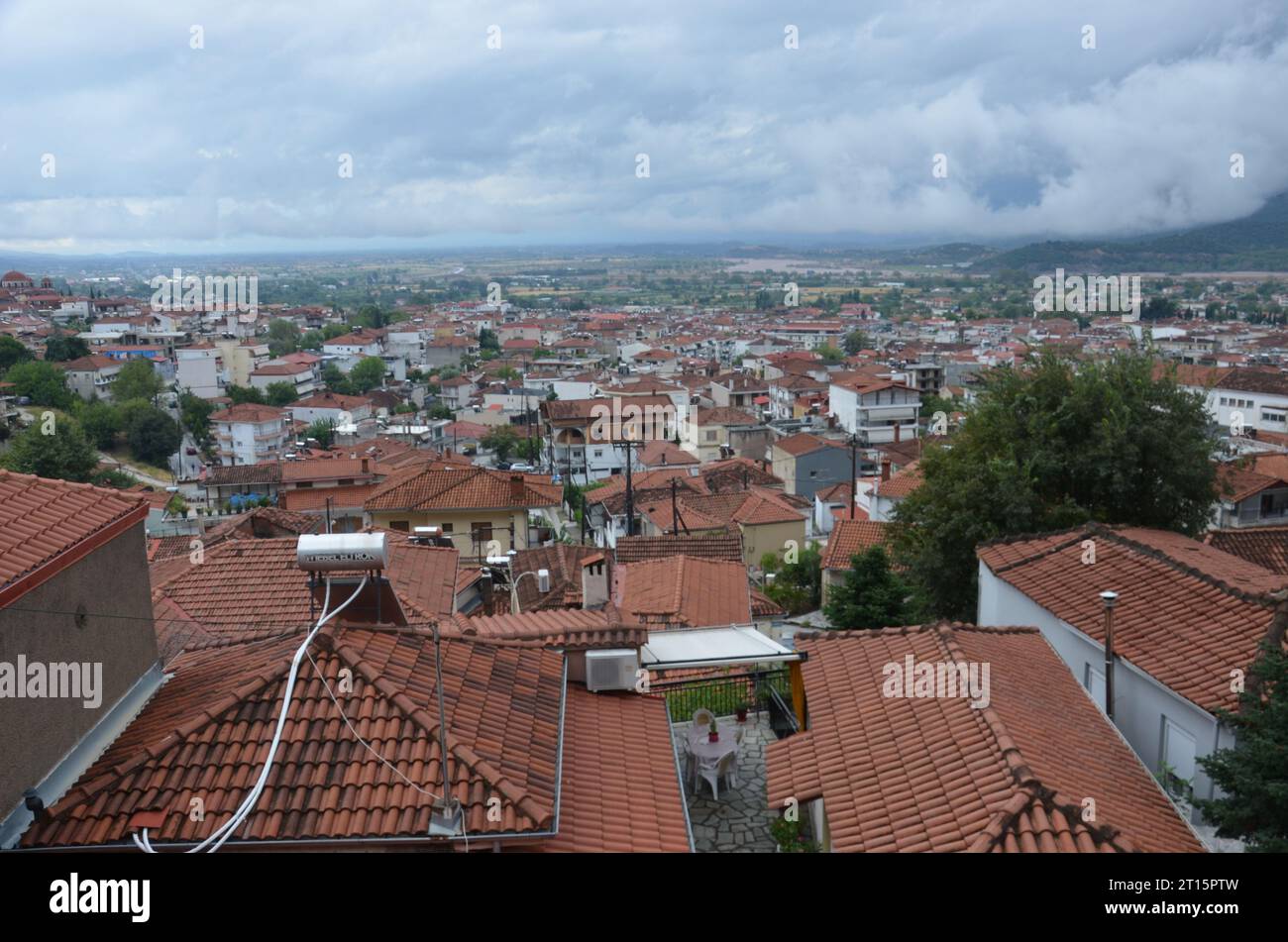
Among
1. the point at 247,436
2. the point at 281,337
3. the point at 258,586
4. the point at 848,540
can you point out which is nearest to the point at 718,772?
the point at 258,586

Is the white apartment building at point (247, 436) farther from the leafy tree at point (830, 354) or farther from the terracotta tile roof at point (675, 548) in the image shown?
the leafy tree at point (830, 354)

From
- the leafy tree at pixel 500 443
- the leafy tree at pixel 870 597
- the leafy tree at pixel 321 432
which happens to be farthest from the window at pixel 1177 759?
the leafy tree at pixel 321 432

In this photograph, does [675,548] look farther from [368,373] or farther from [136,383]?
[368,373]

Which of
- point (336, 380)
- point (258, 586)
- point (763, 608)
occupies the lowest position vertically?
point (763, 608)

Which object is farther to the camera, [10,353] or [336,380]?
[336,380]

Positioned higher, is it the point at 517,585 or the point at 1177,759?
the point at 1177,759

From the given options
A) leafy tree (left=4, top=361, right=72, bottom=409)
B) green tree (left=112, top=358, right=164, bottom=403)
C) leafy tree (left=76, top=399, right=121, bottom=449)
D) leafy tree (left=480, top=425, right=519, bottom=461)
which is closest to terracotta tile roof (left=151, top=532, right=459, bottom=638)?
leafy tree (left=480, top=425, right=519, bottom=461)

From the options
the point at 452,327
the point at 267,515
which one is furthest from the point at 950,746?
the point at 452,327
